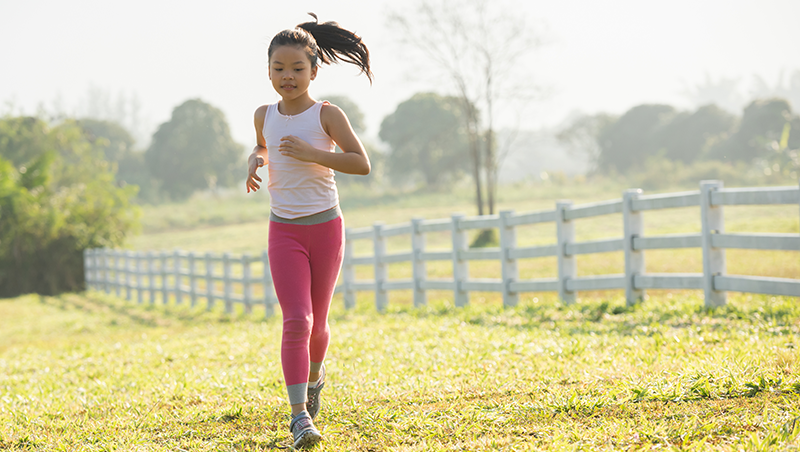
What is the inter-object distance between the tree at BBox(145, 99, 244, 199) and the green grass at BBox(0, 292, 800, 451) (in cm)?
4793

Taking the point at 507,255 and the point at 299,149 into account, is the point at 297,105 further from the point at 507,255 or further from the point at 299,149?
the point at 507,255

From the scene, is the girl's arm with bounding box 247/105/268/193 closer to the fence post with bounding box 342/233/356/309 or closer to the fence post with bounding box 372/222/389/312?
the fence post with bounding box 372/222/389/312

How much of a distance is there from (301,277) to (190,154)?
5349cm

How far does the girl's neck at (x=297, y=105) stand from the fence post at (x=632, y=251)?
5.20 meters

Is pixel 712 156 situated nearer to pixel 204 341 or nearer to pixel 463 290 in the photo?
pixel 463 290

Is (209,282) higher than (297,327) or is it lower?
lower

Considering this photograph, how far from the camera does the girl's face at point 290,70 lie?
3355mm

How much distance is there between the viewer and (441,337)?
6.59 meters

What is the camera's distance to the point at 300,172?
3367 mm

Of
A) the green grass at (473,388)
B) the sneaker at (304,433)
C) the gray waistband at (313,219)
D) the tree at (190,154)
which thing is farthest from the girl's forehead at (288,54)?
the tree at (190,154)

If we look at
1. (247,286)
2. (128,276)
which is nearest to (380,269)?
(247,286)

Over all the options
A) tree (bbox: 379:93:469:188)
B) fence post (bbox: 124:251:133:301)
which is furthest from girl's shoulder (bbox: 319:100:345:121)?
tree (bbox: 379:93:469:188)

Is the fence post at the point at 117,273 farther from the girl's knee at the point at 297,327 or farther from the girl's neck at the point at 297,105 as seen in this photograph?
the girl's knee at the point at 297,327

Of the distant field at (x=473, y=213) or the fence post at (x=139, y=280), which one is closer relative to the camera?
the distant field at (x=473, y=213)
